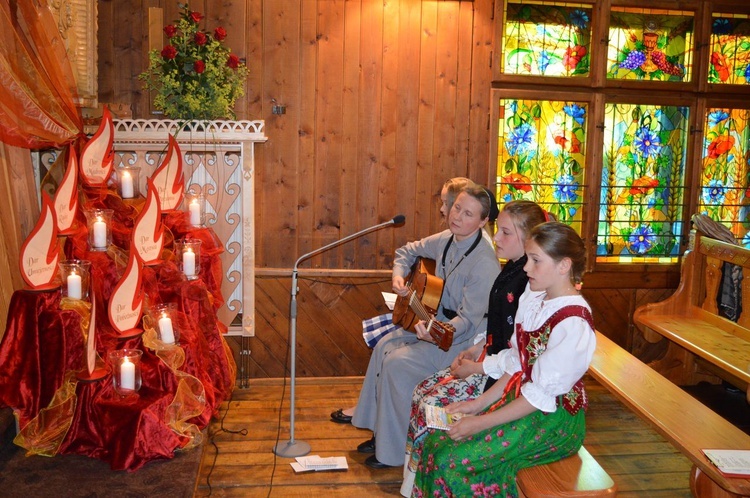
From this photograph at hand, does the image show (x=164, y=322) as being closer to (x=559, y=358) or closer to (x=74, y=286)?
(x=74, y=286)

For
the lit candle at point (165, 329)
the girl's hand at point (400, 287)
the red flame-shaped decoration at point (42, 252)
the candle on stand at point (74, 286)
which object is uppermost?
the red flame-shaped decoration at point (42, 252)

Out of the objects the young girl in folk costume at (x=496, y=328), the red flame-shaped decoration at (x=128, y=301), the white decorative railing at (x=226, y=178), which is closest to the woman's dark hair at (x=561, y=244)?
the young girl in folk costume at (x=496, y=328)

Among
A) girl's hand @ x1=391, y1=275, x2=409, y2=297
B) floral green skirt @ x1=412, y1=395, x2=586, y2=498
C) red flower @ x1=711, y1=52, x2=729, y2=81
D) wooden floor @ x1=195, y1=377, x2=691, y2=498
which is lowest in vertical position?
wooden floor @ x1=195, y1=377, x2=691, y2=498

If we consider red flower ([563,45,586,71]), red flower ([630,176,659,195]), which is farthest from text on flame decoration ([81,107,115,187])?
red flower ([630,176,659,195])

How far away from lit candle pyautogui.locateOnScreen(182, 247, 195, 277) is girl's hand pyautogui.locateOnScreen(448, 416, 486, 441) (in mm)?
1635

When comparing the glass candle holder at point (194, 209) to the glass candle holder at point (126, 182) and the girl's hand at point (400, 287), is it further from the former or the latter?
the girl's hand at point (400, 287)

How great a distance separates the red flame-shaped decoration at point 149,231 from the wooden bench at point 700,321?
2.67m

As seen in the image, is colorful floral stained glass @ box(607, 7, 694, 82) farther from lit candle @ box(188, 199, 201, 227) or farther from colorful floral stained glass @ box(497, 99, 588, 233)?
lit candle @ box(188, 199, 201, 227)

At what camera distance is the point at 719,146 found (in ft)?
16.5

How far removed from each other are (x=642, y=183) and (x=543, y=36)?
1167mm

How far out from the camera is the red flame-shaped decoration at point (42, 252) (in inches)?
110

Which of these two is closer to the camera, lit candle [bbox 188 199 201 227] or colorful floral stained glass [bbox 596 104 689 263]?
lit candle [bbox 188 199 201 227]

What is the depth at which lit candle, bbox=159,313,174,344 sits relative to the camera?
3.17 meters

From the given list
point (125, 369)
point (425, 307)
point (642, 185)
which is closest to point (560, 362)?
point (425, 307)
